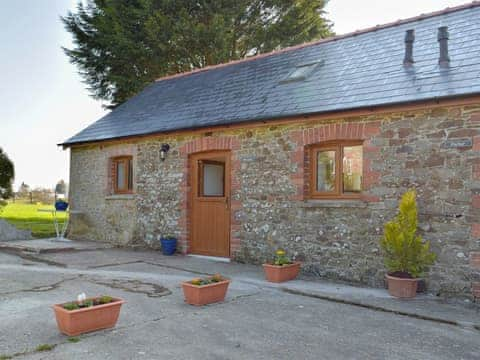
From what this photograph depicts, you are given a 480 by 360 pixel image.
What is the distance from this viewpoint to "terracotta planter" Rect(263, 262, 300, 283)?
723cm

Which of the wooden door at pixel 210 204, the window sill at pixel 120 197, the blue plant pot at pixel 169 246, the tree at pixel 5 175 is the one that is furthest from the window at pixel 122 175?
the tree at pixel 5 175

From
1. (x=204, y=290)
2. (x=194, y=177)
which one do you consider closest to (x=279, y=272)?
(x=204, y=290)

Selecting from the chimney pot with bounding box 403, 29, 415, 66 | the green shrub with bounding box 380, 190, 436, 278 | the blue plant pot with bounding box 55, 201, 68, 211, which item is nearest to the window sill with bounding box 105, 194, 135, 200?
the blue plant pot with bounding box 55, 201, 68, 211

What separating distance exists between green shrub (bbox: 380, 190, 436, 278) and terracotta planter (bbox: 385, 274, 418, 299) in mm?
161

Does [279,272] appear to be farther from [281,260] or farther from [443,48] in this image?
[443,48]

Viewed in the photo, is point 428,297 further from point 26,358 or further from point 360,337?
point 26,358

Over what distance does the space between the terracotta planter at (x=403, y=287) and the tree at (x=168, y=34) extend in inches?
547

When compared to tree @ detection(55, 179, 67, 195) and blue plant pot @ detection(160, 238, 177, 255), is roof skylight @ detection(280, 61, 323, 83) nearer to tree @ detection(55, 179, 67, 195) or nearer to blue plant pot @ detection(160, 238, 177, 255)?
blue plant pot @ detection(160, 238, 177, 255)

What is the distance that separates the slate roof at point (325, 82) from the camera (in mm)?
7051

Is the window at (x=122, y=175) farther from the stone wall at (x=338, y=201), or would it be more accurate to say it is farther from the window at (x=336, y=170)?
the window at (x=336, y=170)

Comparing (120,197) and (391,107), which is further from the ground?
(391,107)

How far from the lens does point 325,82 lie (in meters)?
8.62

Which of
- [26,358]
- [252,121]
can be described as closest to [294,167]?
[252,121]

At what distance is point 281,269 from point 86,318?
11.8 ft
